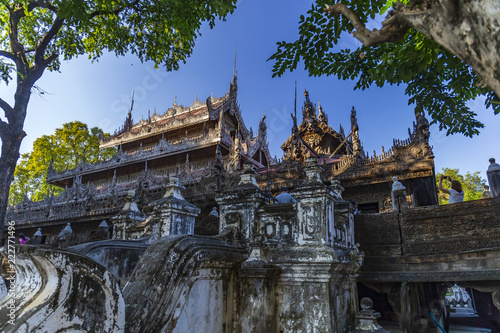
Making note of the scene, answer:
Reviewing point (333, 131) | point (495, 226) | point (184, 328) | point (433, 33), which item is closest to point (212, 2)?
point (433, 33)

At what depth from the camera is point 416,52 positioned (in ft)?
15.3

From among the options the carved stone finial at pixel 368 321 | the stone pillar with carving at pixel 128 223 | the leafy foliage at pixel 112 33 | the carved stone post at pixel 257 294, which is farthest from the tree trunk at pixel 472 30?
the leafy foliage at pixel 112 33

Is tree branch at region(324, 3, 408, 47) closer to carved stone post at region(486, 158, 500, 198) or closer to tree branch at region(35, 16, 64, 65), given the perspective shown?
carved stone post at region(486, 158, 500, 198)

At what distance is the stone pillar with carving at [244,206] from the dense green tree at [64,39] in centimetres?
564

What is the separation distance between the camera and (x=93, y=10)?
11.4 meters

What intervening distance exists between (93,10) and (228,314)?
12.1 metres

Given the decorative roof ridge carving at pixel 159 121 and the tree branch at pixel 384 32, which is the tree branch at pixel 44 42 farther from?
the decorative roof ridge carving at pixel 159 121

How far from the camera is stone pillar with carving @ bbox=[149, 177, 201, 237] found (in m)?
5.54

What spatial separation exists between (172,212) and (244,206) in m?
1.49

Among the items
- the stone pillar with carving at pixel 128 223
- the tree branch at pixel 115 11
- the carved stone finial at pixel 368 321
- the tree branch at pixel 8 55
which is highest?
the tree branch at pixel 115 11

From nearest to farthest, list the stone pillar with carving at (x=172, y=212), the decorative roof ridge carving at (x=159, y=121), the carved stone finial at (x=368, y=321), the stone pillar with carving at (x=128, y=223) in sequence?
the carved stone finial at (x=368, y=321), the stone pillar with carving at (x=172, y=212), the stone pillar with carving at (x=128, y=223), the decorative roof ridge carving at (x=159, y=121)

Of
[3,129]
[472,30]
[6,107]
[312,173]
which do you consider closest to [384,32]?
[472,30]

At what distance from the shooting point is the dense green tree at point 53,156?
32.4 meters

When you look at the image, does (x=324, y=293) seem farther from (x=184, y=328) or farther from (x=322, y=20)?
(x=322, y=20)
